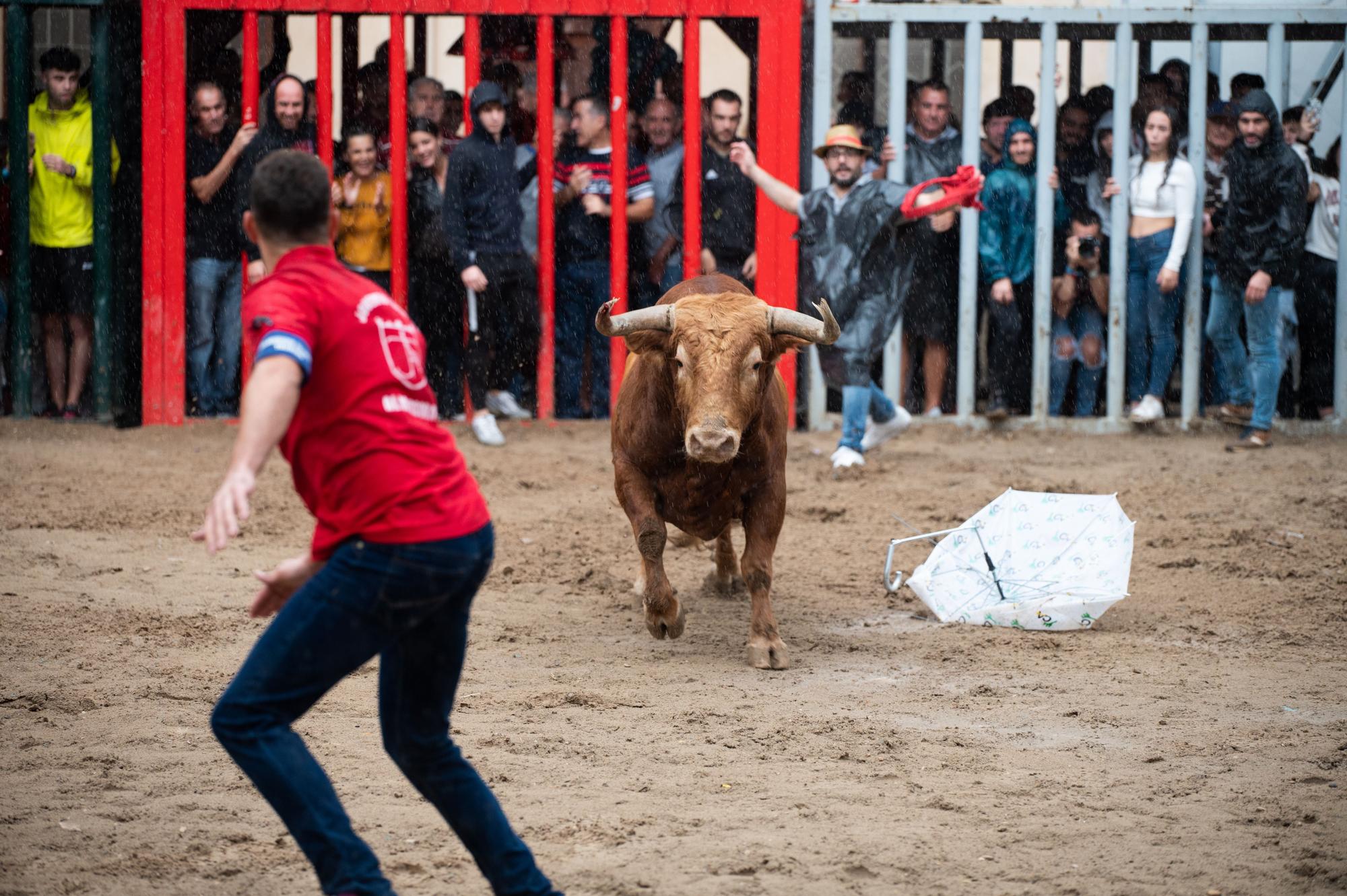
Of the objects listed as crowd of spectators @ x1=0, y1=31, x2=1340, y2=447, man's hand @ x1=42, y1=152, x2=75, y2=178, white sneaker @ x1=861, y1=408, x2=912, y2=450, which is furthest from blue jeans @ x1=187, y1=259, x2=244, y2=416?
white sneaker @ x1=861, y1=408, x2=912, y2=450

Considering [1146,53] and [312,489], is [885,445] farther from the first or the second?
[312,489]

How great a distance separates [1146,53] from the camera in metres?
13.6

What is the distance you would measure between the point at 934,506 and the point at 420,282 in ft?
14.4

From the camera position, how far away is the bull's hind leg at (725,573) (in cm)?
786

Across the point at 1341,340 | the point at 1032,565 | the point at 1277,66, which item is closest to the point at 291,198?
the point at 1032,565

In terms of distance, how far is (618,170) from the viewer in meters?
11.9

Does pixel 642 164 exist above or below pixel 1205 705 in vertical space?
above

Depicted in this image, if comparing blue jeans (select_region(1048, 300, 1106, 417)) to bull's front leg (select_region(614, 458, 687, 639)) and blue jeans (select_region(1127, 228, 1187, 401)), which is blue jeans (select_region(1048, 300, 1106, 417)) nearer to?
blue jeans (select_region(1127, 228, 1187, 401))

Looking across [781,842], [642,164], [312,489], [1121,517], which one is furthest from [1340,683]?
[642,164]

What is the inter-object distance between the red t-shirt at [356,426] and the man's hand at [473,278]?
7872mm

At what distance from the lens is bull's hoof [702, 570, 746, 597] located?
795 cm

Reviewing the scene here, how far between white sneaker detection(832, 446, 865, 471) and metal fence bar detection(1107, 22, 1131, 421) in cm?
278

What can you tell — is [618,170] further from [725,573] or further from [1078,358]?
[725,573]

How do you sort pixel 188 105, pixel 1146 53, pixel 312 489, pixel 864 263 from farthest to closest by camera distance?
pixel 1146 53
pixel 188 105
pixel 864 263
pixel 312 489
